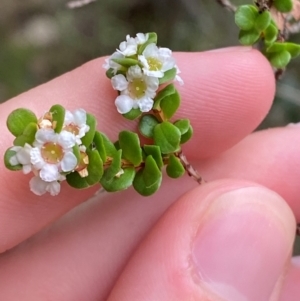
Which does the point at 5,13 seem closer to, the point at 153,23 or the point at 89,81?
the point at 153,23

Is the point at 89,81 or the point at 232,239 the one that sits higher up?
the point at 89,81

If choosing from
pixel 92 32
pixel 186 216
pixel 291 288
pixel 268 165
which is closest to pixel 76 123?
pixel 186 216

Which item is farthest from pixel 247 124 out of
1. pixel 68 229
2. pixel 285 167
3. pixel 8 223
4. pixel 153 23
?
pixel 153 23

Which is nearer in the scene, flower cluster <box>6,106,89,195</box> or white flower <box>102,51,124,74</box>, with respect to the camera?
flower cluster <box>6,106,89,195</box>

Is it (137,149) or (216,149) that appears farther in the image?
(216,149)

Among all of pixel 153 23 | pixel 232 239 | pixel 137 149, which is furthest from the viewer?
pixel 153 23

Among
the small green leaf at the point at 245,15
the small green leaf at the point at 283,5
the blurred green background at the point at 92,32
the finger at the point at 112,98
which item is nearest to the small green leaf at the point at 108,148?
the finger at the point at 112,98

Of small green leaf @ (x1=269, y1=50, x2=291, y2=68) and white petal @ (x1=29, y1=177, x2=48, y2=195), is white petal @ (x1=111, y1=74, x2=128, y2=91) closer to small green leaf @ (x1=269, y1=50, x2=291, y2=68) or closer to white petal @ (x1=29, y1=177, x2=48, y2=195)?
white petal @ (x1=29, y1=177, x2=48, y2=195)

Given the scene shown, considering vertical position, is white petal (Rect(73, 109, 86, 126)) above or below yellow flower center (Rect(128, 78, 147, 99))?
above

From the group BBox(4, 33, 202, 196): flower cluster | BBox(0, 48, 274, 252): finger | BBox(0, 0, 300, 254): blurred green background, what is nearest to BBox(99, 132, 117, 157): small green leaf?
BBox(4, 33, 202, 196): flower cluster
